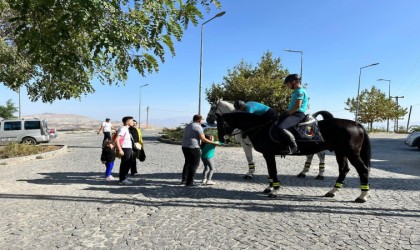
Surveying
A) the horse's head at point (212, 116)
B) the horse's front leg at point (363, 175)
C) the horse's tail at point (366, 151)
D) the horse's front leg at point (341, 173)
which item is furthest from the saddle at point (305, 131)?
the horse's head at point (212, 116)

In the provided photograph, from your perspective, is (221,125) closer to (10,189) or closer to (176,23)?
(176,23)

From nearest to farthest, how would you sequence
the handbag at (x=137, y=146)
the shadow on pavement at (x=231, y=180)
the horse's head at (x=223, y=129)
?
the horse's head at (x=223, y=129) < the shadow on pavement at (x=231, y=180) < the handbag at (x=137, y=146)

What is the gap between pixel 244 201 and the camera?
270 inches

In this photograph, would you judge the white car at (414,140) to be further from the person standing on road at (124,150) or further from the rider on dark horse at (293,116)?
the person standing on road at (124,150)

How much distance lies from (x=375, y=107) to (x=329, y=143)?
52.1 m

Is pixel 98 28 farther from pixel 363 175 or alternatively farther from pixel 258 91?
pixel 258 91

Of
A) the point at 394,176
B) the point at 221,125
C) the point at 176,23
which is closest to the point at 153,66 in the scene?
the point at 176,23

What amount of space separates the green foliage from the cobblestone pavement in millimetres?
48375

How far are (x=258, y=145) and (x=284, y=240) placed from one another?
3.06 meters

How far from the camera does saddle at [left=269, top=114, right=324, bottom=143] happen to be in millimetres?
7043

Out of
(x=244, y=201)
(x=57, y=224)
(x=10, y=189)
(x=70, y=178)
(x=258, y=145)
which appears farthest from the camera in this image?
(x=70, y=178)

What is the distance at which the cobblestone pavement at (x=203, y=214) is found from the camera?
466 centimetres

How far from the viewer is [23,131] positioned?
71.6 feet

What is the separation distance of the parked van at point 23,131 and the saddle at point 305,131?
19.7 metres
